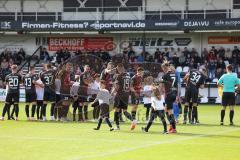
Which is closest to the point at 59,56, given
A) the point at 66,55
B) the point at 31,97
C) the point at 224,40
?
the point at 66,55

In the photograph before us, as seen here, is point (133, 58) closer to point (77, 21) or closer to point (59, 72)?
point (77, 21)

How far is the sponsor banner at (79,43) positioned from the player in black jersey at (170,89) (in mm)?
29974

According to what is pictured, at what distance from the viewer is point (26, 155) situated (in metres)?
15.2

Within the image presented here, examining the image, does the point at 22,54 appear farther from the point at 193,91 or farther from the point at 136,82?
the point at 193,91

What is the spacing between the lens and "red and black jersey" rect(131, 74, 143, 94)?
24.6 metres

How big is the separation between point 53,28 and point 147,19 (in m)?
7.66

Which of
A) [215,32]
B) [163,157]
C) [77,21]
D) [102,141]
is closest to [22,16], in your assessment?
[77,21]

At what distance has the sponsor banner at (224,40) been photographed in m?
50.4

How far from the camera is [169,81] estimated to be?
2241 cm

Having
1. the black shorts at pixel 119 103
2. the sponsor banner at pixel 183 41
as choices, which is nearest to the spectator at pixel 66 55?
the sponsor banner at pixel 183 41

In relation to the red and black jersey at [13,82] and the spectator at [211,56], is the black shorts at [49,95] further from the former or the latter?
the spectator at [211,56]

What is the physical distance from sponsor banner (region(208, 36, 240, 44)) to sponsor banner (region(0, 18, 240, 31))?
295cm

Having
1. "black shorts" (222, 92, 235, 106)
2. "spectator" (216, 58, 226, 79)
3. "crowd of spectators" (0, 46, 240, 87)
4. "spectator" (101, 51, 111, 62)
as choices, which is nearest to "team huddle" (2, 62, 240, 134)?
"black shorts" (222, 92, 235, 106)

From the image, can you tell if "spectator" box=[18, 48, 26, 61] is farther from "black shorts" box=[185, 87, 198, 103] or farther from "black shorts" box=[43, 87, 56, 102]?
"black shorts" box=[185, 87, 198, 103]
